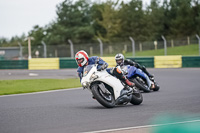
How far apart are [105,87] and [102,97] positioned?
1.06 ft

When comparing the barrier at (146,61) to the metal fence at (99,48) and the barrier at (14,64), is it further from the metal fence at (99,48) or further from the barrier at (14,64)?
the barrier at (14,64)

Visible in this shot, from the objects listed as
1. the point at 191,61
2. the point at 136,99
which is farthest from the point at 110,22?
the point at 136,99

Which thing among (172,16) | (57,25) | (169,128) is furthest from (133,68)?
(172,16)

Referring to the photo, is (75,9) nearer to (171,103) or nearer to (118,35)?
(118,35)

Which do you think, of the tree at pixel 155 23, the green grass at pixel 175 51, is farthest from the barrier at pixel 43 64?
the tree at pixel 155 23

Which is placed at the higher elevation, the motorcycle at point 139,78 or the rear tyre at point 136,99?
the motorcycle at point 139,78

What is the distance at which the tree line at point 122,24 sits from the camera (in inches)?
2653

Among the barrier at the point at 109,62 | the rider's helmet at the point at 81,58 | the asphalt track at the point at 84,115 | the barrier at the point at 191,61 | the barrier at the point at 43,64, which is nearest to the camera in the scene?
the asphalt track at the point at 84,115

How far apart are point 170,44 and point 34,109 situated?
26.3 meters

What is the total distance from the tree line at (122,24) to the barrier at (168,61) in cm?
3895

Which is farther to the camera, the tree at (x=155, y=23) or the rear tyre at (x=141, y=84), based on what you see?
the tree at (x=155, y=23)

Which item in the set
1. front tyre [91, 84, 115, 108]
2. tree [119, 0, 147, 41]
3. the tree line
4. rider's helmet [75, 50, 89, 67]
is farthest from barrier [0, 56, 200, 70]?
tree [119, 0, 147, 41]

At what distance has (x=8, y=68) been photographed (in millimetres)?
A: 32062

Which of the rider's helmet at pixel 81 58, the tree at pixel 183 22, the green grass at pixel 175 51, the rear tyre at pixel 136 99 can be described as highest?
the tree at pixel 183 22
